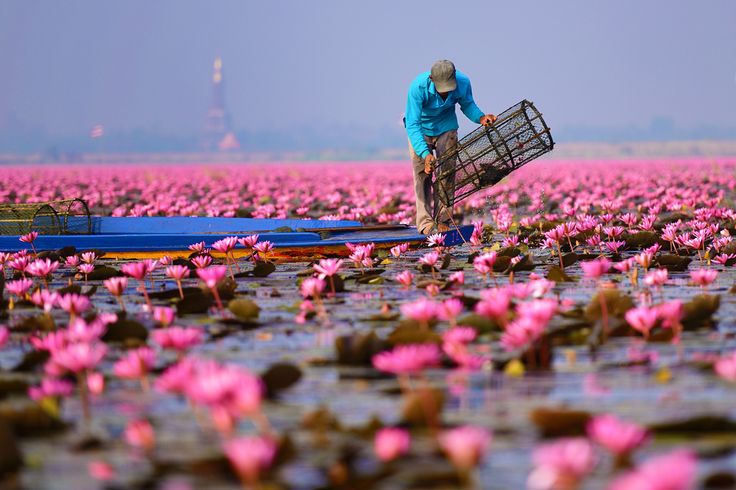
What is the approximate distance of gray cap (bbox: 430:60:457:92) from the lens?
29.5 ft

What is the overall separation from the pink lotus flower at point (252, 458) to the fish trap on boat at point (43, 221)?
6833 millimetres

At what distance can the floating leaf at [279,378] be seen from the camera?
3514mm

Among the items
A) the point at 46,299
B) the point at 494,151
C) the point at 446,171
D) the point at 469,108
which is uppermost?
the point at 469,108

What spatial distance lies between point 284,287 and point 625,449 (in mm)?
4257

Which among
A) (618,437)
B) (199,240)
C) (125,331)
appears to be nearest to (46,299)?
(125,331)

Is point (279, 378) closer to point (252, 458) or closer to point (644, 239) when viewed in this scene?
point (252, 458)

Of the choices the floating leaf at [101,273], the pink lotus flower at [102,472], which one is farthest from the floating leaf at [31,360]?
the floating leaf at [101,273]

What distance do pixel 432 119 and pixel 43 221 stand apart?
12.8 feet

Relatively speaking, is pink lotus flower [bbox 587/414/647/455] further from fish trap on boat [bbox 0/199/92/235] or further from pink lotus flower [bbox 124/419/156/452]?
fish trap on boat [bbox 0/199/92/235]

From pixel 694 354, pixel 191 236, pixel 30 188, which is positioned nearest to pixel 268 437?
pixel 694 354

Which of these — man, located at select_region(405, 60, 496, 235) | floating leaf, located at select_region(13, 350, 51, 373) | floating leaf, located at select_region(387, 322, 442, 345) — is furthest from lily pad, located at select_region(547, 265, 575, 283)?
floating leaf, located at select_region(13, 350, 51, 373)

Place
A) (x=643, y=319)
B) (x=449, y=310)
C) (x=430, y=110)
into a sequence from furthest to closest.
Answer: (x=430, y=110)
(x=449, y=310)
(x=643, y=319)

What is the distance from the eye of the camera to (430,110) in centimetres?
948

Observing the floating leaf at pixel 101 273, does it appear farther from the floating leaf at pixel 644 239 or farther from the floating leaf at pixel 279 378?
the floating leaf at pixel 644 239
